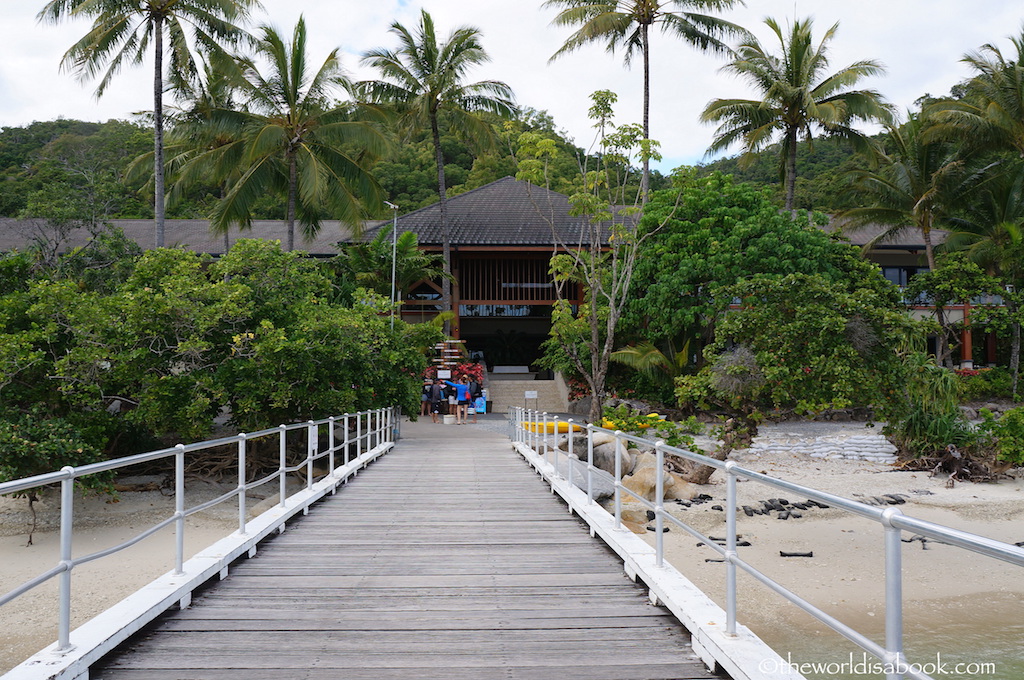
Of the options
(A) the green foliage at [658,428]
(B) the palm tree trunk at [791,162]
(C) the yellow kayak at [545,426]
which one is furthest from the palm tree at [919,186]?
(C) the yellow kayak at [545,426]

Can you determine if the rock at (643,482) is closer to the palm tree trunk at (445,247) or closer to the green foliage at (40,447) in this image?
the green foliage at (40,447)

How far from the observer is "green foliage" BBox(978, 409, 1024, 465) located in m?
17.5

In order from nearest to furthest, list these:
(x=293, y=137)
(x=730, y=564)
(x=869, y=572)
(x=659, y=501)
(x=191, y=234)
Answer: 1. (x=730, y=564)
2. (x=659, y=501)
3. (x=869, y=572)
4. (x=293, y=137)
5. (x=191, y=234)

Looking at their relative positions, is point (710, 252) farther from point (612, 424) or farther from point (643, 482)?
point (643, 482)

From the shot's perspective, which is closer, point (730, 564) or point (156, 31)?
point (730, 564)

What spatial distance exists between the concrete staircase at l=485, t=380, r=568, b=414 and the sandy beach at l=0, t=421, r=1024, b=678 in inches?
495

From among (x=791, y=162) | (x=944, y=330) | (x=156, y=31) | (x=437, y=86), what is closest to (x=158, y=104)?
(x=156, y=31)

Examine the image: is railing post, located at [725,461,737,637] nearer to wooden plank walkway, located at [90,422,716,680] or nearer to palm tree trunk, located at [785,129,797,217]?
wooden plank walkway, located at [90,422,716,680]

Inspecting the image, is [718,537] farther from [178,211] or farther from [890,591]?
[178,211]

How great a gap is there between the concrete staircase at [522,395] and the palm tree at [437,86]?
4.22m

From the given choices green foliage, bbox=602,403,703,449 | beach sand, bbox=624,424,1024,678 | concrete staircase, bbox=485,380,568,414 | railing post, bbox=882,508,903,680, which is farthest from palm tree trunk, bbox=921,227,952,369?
railing post, bbox=882,508,903,680

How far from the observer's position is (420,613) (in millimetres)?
4711

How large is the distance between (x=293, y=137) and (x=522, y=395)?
42.9 feet

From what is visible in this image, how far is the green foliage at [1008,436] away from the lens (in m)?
17.5
